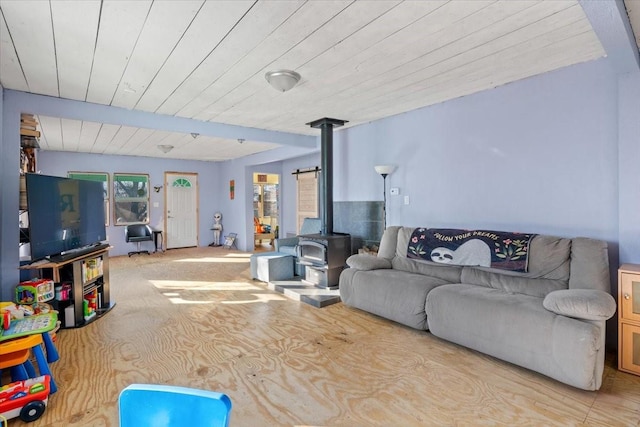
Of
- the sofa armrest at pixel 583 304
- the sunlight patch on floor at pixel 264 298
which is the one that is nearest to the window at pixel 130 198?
the sunlight patch on floor at pixel 264 298

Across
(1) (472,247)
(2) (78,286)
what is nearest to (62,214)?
(2) (78,286)

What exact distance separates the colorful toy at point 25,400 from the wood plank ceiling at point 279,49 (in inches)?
87.4

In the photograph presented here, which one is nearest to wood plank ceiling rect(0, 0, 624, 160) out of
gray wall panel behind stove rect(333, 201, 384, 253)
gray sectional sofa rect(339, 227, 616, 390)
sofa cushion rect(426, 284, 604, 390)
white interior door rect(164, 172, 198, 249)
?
gray wall panel behind stove rect(333, 201, 384, 253)

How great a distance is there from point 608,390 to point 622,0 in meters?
2.36

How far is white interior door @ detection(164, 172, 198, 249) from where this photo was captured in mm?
8613

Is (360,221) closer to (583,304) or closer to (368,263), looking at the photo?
(368,263)

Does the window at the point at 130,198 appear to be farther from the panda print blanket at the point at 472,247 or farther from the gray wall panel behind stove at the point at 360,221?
the panda print blanket at the point at 472,247

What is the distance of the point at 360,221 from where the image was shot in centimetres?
512

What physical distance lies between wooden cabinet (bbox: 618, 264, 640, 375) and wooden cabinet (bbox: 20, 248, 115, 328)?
15.0ft

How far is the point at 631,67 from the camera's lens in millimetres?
2613

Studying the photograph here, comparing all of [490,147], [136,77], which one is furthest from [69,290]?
[490,147]

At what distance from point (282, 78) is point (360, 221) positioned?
2658 mm

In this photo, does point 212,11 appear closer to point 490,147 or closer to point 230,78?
point 230,78

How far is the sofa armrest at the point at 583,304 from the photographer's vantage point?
2.19 m
